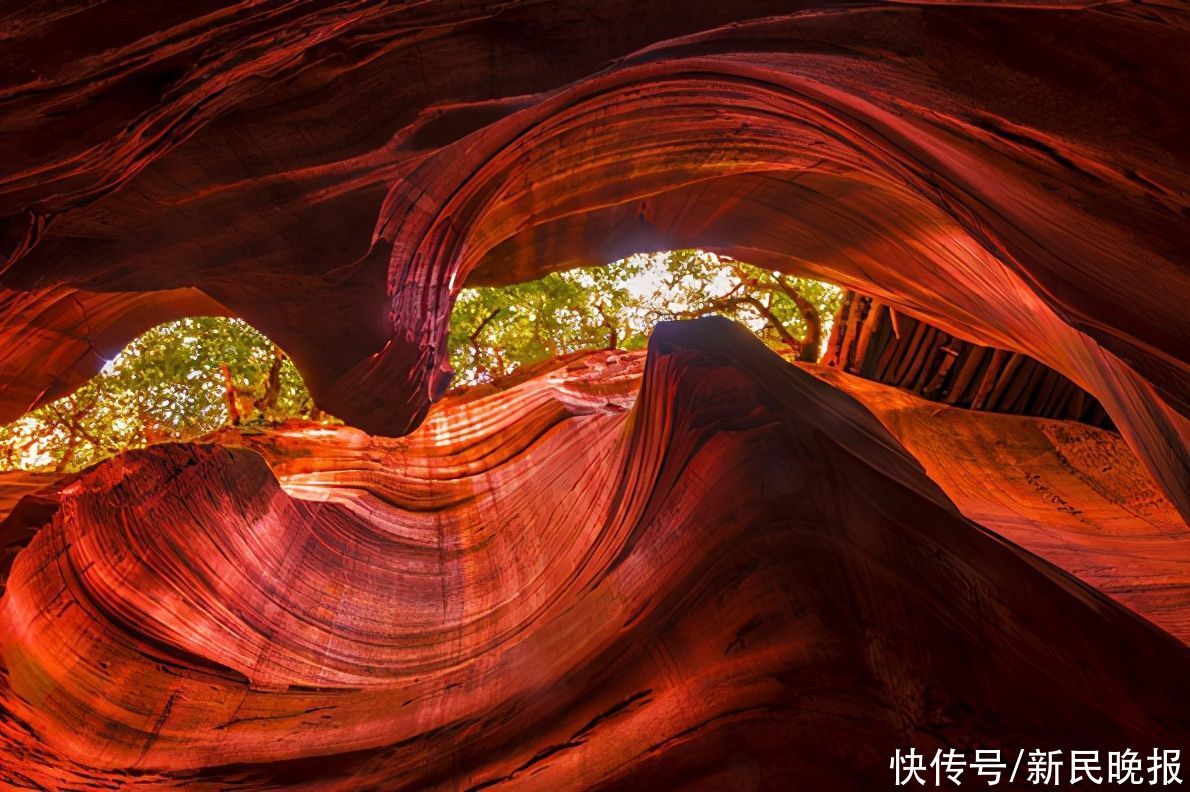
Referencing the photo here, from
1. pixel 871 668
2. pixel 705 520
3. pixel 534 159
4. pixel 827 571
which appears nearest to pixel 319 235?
pixel 534 159

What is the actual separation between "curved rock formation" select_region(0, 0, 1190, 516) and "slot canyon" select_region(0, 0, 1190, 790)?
0.07 feet

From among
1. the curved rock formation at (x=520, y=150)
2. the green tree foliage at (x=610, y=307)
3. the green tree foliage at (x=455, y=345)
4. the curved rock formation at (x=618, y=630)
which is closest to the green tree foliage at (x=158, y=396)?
the green tree foliage at (x=455, y=345)

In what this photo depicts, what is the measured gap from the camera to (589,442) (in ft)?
20.2

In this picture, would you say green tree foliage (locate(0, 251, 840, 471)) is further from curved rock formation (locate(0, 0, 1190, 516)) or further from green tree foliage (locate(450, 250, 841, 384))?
curved rock formation (locate(0, 0, 1190, 516))

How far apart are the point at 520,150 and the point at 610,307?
7361 mm

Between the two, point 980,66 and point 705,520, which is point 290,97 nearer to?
point 705,520

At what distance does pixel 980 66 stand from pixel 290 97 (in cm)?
323

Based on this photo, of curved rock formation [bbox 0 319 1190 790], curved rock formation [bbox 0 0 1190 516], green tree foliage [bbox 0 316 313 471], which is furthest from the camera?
green tree foliage [bbox 0 316 313 471]

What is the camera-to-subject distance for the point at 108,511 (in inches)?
151

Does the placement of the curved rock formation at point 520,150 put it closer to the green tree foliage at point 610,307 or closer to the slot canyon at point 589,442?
the slot canyon at point 589,442

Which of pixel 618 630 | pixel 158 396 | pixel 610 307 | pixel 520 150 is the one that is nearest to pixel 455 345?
pixel 610 307

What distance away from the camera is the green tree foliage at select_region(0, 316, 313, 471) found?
11.0m

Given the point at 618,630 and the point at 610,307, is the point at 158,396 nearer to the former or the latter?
the point at 610,307

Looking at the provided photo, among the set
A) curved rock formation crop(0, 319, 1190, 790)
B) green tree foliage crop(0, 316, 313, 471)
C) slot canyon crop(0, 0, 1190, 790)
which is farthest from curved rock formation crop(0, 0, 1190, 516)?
green tree foliage crop(0, 316, 313, 471)
